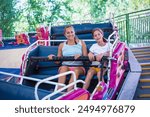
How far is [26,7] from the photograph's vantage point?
11555mm

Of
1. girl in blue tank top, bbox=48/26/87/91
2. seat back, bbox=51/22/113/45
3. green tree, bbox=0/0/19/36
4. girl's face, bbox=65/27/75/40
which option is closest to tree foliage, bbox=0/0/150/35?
green tree, bbox=0/0/19/36

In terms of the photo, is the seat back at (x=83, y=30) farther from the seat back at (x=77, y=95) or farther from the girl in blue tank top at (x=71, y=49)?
the seat back at (x=77, y=95)

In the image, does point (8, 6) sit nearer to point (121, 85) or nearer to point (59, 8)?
point (59, 8)

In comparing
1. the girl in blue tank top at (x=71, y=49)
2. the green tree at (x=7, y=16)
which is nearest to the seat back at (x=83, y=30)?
the girl in blue tank top at (x=71, y=49)

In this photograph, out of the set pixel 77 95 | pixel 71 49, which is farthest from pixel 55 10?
pixel 77 95

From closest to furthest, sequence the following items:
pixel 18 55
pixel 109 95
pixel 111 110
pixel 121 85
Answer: pixel 111 110 < pixel 109 95 < pixel 121 85 < pixel 18 55

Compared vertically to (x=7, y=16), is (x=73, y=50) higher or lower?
lower

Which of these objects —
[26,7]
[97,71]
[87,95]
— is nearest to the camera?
[87,95]

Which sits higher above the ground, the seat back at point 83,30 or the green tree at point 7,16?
the green tree at point 7,16

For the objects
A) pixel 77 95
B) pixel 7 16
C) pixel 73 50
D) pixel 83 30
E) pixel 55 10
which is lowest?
pixel 77 95

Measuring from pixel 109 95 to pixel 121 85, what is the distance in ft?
2.33

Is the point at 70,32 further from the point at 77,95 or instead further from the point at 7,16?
the point at 7,16

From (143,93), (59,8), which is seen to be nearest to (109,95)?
(143,93)

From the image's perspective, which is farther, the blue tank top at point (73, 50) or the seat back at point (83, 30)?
the seat back at point (83, 30)
